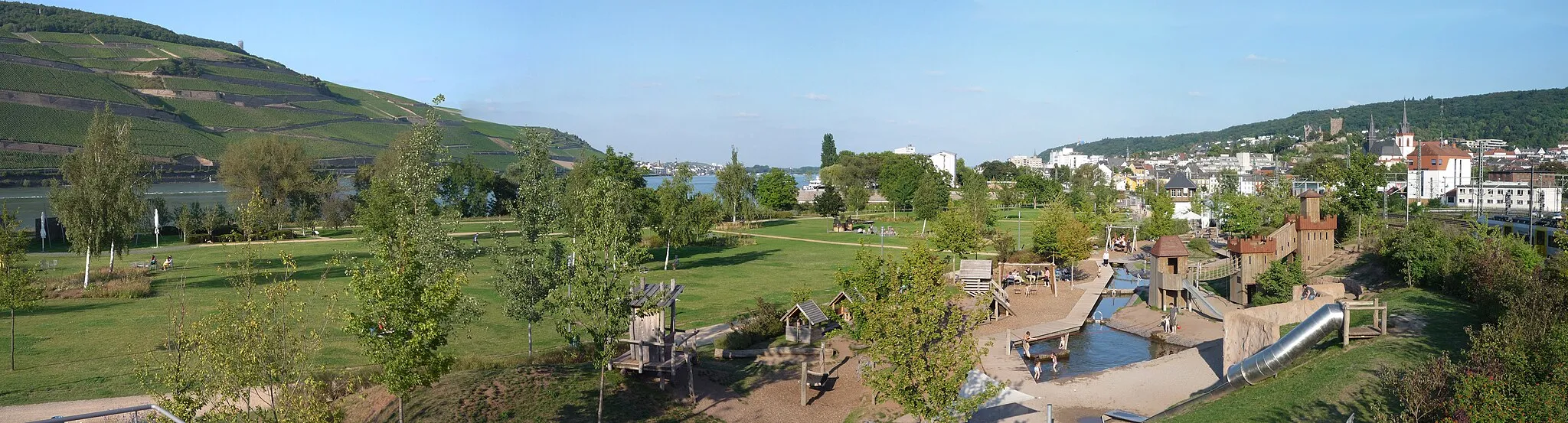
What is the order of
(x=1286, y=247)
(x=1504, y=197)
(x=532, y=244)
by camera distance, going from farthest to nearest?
(x=1504, y=197) < (x=1286, y=247) < (x=532, y=244)

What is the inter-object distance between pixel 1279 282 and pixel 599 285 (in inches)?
1009

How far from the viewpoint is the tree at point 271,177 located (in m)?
68.6

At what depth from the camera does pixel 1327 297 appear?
27312 mm

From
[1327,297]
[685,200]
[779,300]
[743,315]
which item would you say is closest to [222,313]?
[743,315]

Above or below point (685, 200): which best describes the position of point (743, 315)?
below

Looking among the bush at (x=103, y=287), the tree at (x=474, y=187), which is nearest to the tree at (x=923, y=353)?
the bush at (x=103, y=287)

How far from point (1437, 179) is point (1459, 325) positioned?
95.8 meters

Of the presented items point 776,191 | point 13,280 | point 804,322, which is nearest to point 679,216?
point 804,322

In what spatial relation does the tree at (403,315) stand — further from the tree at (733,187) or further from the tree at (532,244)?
the tree at (733,187)

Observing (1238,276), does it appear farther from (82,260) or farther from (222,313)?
(82,260)

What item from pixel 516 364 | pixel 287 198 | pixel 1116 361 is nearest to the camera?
pixel 516 364

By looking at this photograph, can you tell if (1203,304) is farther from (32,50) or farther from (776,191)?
(32,50)

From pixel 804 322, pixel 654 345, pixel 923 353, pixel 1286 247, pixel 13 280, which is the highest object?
pixel 13 280

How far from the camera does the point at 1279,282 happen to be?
31.3m
